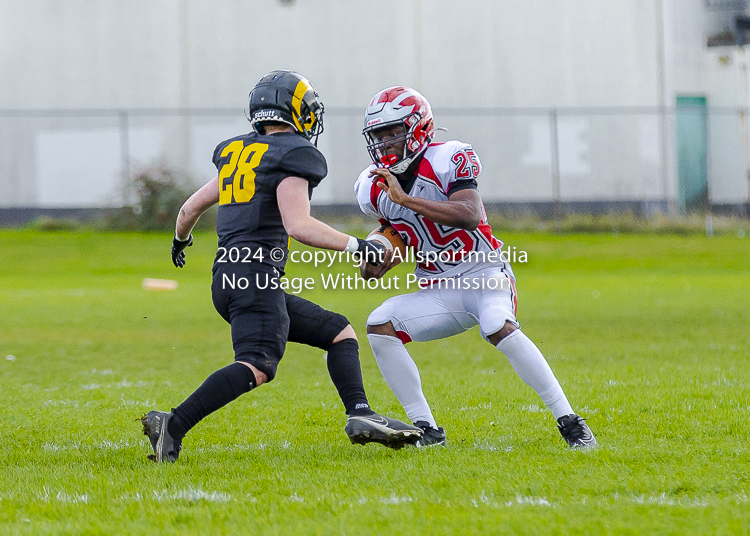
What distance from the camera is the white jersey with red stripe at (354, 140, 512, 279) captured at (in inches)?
162

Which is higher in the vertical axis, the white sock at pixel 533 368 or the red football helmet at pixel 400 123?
the red football helmet at pixel 400 123

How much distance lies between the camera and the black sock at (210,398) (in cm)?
370

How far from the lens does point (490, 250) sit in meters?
4.28

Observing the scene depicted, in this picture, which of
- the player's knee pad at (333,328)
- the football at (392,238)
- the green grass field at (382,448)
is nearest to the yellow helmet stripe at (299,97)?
the football at (392,238)

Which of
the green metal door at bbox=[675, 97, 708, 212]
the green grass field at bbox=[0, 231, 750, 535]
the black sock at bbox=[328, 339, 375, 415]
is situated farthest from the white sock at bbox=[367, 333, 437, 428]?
the green metal door at bbox=[675, 97, 708, 212]

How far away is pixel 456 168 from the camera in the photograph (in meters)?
4.07

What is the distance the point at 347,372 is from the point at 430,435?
48cm

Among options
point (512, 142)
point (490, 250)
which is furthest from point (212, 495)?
point (512, 142)

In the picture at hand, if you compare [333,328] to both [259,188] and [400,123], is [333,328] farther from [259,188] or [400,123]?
[400,123]

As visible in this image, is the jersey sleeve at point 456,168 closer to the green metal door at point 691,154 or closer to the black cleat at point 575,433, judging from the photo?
the black cleat at point 575,433

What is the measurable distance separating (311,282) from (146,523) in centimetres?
1280

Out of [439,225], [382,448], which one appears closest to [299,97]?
[439,225]

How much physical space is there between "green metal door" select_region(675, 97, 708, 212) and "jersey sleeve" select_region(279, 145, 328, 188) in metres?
18.9

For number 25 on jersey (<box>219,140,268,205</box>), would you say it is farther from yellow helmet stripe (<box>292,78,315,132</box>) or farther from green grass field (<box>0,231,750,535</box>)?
green grass field (<box>0,231,750,535</box>)
